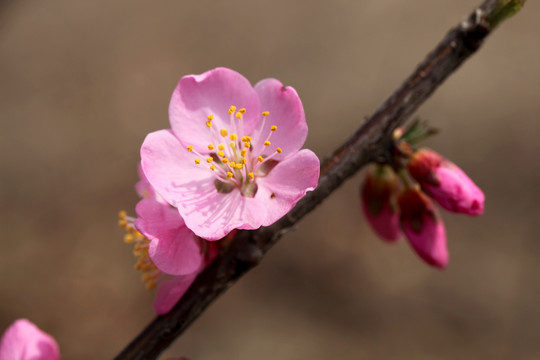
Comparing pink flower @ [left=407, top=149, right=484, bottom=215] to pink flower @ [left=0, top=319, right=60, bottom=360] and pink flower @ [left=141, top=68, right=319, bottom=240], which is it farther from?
pink flower @ [left=0, top=319, right=60, bottom=360]

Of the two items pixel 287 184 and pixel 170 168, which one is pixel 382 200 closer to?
pixel 287 184

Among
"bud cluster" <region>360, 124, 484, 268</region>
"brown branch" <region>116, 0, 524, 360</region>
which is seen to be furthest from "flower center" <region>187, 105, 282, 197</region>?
"bud cluster" <region>360, 124, 484, 268</region>

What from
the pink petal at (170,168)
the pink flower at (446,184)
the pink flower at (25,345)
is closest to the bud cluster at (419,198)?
the pink flower at (446,184)

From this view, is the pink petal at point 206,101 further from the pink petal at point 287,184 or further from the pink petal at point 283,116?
the pink petal at point 287,184

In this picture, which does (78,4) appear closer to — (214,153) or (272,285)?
(272,285)

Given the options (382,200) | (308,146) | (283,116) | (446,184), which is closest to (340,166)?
(283,116)

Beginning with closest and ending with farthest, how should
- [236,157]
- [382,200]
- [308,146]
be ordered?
[236,157] < [382,200] < [308,146]
